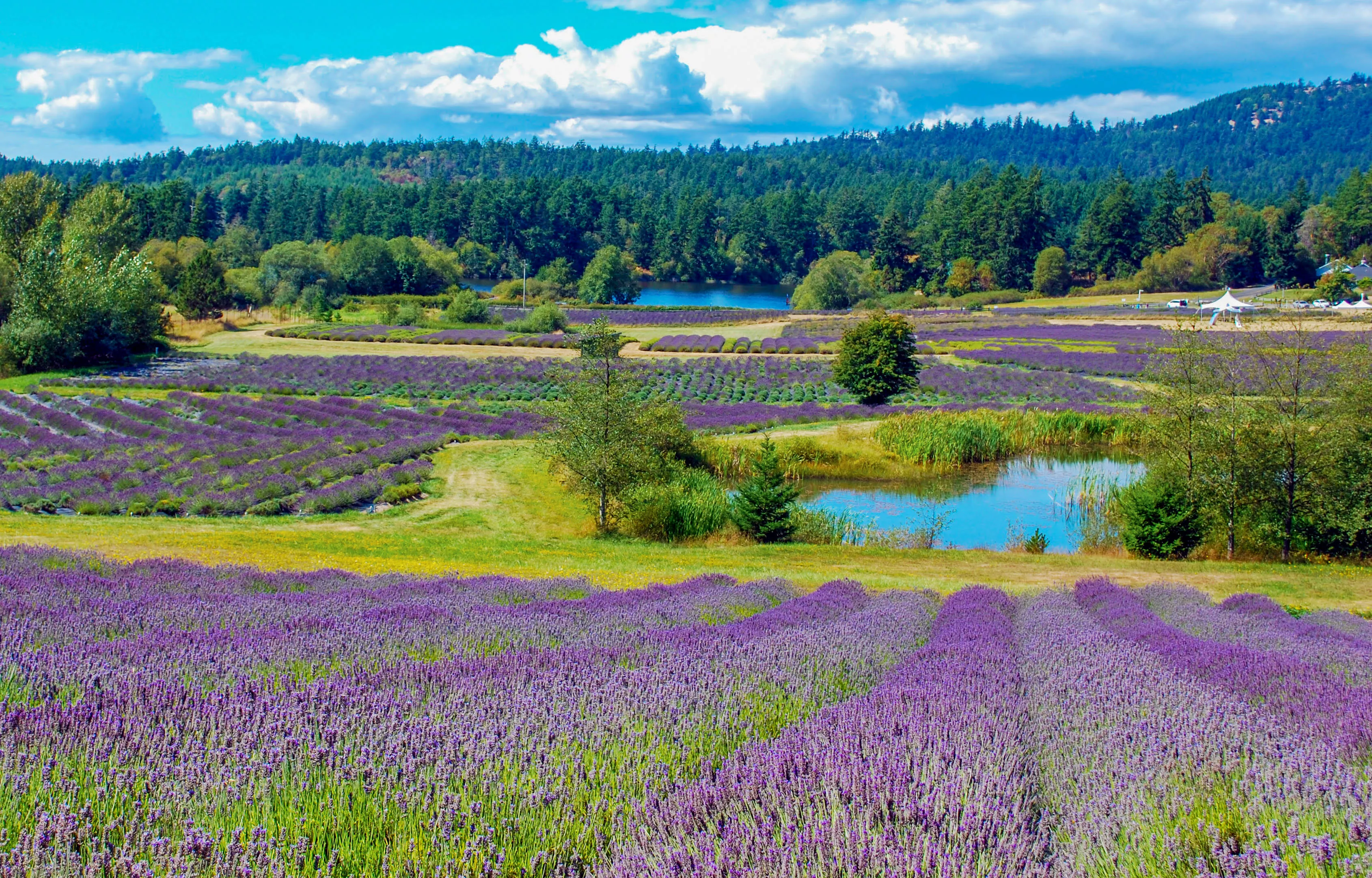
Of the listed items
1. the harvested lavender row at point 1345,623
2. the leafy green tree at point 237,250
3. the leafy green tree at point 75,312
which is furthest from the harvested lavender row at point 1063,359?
the leafy green tree at point 237,250

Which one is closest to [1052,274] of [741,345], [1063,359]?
[741,345]

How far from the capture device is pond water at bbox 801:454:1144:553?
99.9 ft

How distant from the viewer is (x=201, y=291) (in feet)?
307

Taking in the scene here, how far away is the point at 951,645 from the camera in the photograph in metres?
8.57

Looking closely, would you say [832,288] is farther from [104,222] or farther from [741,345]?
[104,222]

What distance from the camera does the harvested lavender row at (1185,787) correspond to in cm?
363

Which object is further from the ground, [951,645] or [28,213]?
[28,213]

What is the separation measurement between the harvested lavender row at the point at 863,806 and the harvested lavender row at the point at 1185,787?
0.70ft

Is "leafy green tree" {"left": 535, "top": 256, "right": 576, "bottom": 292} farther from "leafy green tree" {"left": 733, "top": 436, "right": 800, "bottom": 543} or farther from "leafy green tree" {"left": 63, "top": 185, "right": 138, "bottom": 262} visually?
"leafy green tree" {"left": 733, "top": 436, "right": 800, "bottom": 543}

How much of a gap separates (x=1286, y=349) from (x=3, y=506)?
124 feet

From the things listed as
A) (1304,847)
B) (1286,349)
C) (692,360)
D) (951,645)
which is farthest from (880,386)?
(1304,847)

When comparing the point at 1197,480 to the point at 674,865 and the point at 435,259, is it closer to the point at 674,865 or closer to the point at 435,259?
the point at 674,865

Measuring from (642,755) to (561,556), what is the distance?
58.7 feet

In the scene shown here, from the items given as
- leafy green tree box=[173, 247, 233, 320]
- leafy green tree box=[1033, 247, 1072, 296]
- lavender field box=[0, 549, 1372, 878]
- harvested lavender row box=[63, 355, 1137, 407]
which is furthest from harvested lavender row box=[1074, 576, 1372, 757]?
leafy green tree box=[1033, 247, 1072, 296]
